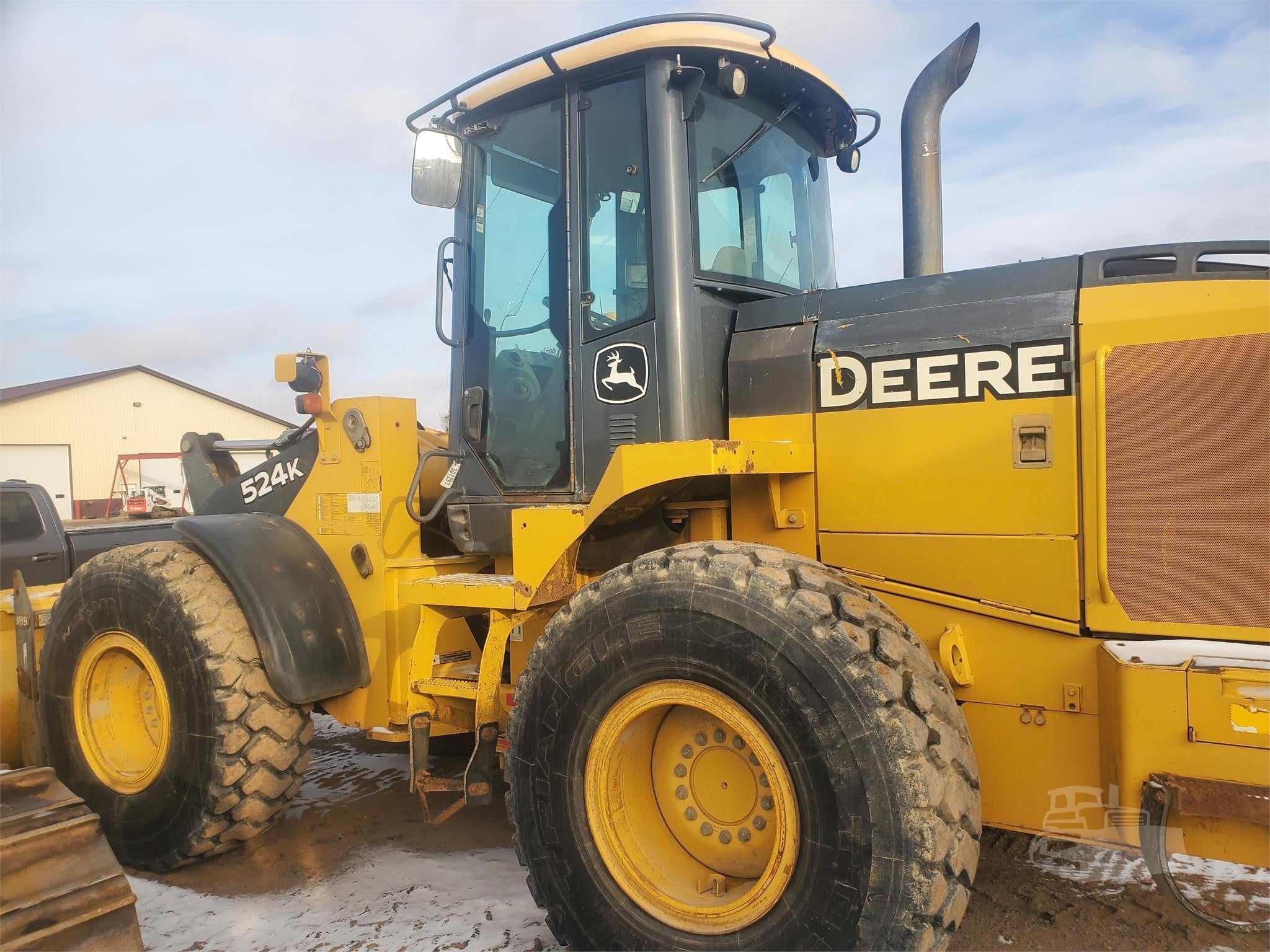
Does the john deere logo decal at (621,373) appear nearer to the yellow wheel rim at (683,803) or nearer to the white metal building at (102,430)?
the yellow wheel rim at (683,803)

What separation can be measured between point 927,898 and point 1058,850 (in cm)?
188

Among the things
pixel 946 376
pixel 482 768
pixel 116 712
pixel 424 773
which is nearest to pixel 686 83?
pixel 946 376

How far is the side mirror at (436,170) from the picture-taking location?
3549mm

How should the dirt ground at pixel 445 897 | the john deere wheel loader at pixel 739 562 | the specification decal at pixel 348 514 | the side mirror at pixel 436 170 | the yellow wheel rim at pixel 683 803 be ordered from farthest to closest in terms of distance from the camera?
the specification decal at pixel 348 514 < the side mirror at pixel 436 170 < the dirt ground at pixel 445 897 < the yellow wheel rim at pixel 683 803 < the john deere wheel loader at pixel 739 562

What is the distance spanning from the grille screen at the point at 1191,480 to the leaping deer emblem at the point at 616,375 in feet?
4.97

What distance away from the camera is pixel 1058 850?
145 inches

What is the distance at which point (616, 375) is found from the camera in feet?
10.7

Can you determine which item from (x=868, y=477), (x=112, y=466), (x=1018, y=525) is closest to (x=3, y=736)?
(x=868, y=477)

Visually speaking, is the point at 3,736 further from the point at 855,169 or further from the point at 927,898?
the point at 855,169

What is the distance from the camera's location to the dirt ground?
3.07m

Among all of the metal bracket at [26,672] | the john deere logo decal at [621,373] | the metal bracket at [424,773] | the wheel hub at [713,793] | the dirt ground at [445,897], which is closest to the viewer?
the wheel hub at [713,793]

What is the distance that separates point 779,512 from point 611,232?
1.22 m

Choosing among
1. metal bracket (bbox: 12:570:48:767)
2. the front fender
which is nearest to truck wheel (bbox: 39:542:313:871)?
the front fender

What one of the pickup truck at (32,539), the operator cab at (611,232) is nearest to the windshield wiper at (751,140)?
the operator cab at (611,232)
